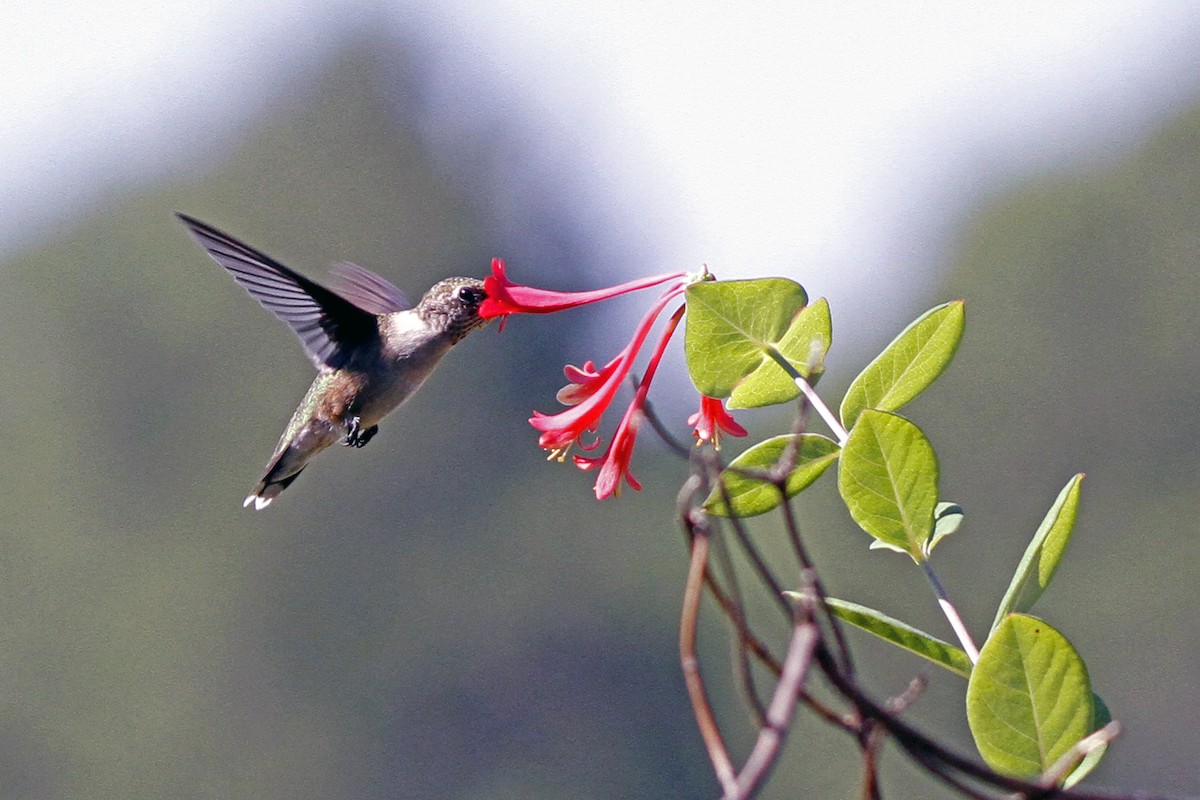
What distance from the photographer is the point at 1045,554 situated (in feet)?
4.26

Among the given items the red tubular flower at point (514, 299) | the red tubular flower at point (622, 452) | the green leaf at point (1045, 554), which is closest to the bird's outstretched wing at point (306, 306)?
the red tubular flower at point (514, 299)

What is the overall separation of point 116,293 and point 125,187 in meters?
1.95

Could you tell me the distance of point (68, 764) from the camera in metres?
24.1

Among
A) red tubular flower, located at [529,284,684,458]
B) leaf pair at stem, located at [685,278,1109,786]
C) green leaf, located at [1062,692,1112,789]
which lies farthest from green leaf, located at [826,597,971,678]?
red tubular flower, located at [529,284,684,458]

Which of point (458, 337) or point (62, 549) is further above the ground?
point (458, 337)

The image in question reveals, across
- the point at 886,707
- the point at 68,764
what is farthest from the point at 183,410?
the point at 886,707

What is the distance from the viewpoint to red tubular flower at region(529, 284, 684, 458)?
1710 millimetres

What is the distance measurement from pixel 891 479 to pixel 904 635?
0.49 feet

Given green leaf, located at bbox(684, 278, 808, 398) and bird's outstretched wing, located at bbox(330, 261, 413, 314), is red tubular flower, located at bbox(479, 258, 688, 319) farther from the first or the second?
bird's outstretched wing, located at bbox(330, 261, 413, 314)

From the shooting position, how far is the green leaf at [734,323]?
1.46 m

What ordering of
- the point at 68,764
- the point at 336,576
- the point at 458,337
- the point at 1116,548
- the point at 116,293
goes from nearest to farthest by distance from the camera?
the point at 458,337, the point at 1116,548, the point at 68,764, the point at 336,576, the point at 116,293

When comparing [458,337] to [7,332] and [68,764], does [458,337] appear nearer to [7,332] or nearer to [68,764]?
[68,764]

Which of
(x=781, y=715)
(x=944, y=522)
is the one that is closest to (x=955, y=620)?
(x=944, y=522)

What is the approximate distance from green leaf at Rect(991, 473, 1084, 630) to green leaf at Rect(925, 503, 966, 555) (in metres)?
0.12
